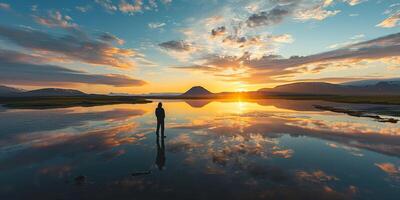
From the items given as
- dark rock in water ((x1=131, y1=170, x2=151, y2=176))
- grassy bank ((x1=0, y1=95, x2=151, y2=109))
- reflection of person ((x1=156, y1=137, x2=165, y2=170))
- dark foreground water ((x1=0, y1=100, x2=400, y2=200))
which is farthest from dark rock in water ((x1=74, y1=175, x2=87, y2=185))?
grassy bank ((x1=0, y1=95, x2=151, y2=109))

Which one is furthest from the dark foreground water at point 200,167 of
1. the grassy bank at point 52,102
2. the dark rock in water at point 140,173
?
the grassy bank at point 52,102

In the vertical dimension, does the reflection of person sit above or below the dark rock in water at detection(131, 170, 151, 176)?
below

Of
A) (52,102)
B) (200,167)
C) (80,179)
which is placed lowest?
(200,167)

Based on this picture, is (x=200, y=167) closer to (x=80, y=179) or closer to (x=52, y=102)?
(x=80, y=179)

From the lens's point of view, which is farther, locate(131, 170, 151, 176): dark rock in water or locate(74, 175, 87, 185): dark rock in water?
locate(131, 170, 151, 176): dark rock in water

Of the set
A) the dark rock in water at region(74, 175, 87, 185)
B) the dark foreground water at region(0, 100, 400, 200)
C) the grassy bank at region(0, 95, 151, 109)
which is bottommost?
the dark foreground water at region(0, 100, 400, 200)

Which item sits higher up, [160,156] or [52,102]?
[52,102]

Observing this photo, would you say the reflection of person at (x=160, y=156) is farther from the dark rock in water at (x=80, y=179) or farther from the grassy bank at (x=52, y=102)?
the grassy bank at (x=52, y=102)

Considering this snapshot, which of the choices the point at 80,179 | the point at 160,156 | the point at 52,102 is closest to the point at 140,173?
the point at 80,179

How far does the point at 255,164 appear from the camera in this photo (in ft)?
40.4

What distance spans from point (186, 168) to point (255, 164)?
3.58 meters

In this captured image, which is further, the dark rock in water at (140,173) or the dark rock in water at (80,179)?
the dark rock in water at (140,173)

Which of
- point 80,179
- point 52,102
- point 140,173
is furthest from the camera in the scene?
point 52,102

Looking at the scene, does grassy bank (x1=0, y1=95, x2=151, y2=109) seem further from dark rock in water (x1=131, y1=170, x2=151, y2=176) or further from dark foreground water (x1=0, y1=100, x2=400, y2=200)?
dark rock in water (x1=131, y1=170, x2=151, y2=176)
